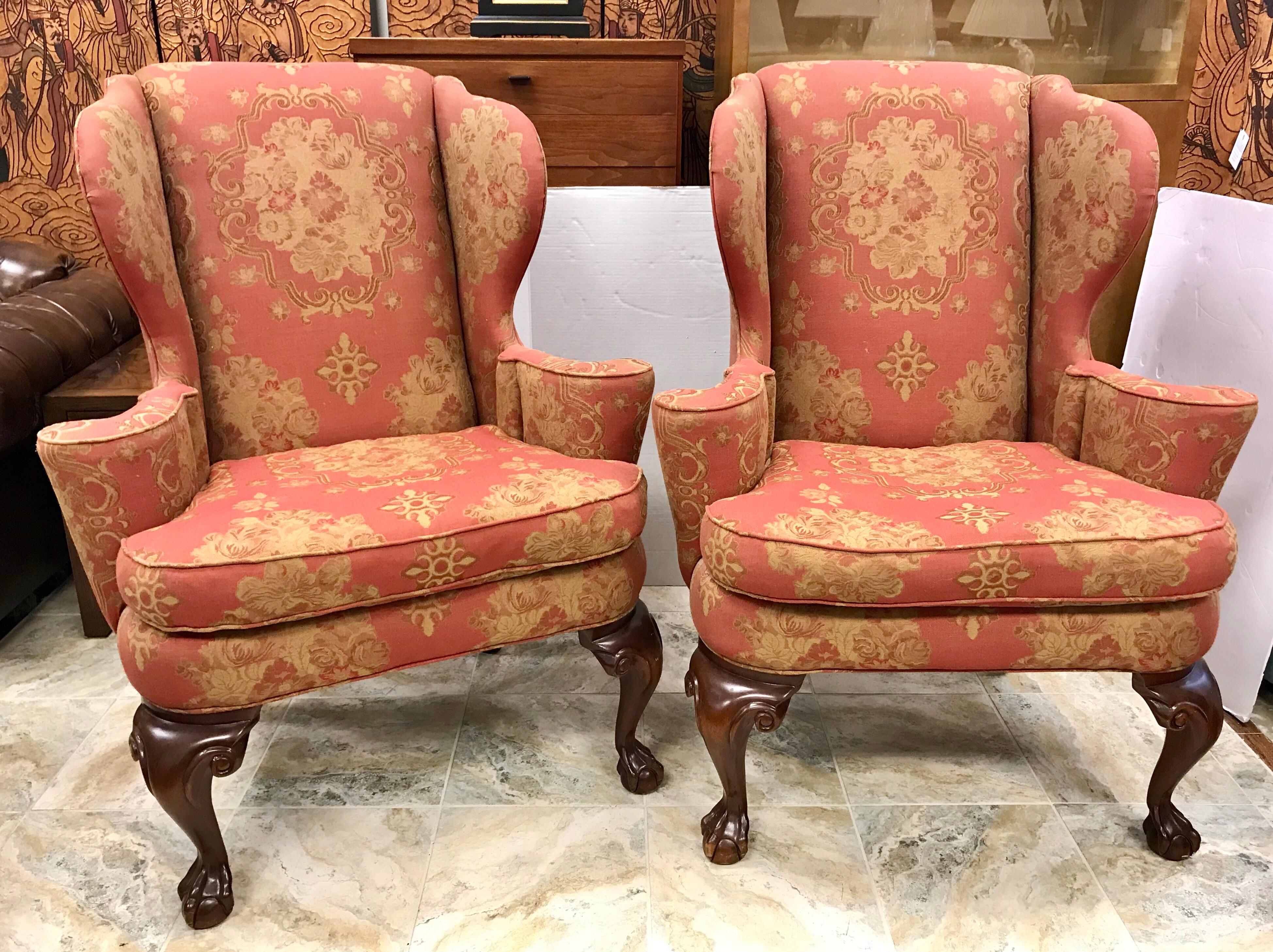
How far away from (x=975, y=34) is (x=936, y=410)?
1006mm

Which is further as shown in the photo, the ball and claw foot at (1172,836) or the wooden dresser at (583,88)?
the wooden dresser at (583,88)

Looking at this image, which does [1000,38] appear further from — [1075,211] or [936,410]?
[936,410]

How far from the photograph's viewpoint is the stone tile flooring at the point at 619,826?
4.51 ft

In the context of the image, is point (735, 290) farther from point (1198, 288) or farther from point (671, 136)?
point (1198, 288)

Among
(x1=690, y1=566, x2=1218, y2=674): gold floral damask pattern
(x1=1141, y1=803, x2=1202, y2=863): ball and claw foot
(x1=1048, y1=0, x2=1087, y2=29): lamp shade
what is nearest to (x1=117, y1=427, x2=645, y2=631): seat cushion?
(x1=690, y1=566, x2=1218, y2=674): gold floral damask pattern

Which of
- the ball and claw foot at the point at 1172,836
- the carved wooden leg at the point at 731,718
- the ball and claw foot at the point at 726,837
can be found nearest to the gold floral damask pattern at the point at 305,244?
the carved wooden leg at the point at 731,718

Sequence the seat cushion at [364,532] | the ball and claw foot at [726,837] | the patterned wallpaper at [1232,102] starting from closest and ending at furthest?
the seat cushion at [364,532] → the ball and claw foot at [726,837] → the patterned wallpaper at [1232,102]

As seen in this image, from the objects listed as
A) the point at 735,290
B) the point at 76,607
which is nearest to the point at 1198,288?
the point at 735,290

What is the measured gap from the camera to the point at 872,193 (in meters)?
1.74

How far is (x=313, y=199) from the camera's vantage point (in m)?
1.71

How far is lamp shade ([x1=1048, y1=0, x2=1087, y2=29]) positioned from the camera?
2209 mm

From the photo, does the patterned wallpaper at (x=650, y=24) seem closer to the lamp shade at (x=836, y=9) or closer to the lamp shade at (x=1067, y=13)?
the lamp shade at (x=836, y=9)

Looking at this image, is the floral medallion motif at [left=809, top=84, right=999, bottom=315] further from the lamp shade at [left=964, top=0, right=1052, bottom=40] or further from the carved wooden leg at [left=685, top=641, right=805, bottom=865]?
the carved wooden leg at [left=685, top=641, right=805, bottom=865]

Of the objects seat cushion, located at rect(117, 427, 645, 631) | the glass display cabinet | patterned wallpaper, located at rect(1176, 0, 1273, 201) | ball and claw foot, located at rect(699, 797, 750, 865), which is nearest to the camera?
seat cushion, located at rect(117, 427, 645, 631)
